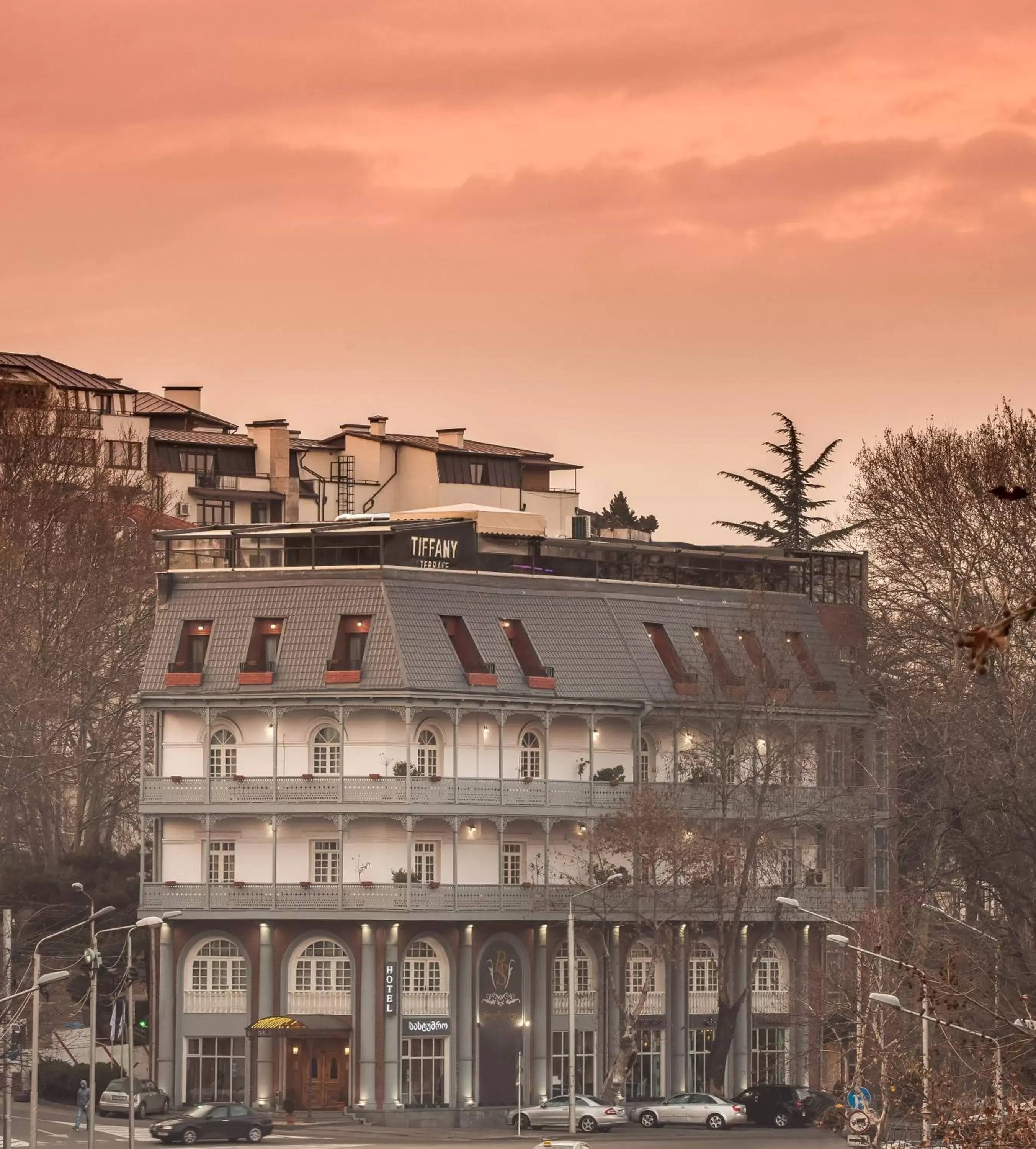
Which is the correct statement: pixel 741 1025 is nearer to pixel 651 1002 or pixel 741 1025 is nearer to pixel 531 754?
pixel 651 1002

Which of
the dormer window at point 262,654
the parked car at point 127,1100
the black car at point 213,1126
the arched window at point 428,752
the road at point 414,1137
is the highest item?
the dormer window at point 262,654

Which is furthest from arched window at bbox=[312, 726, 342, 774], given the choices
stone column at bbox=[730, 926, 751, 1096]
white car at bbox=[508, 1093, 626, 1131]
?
stone column at bbox=[730, 926, 751, 1096]

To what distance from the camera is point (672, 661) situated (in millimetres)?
113000

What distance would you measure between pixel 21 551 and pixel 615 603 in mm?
24559

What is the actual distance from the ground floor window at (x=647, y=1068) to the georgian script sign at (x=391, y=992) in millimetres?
9802

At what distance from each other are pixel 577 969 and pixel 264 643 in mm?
16986

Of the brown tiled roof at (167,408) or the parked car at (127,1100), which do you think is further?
the brown tiled roof at (167,408)

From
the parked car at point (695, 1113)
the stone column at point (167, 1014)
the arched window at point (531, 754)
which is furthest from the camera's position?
the arched window at point (531, 754)

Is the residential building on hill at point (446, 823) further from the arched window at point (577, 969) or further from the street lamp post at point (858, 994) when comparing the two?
the street lamp post at point (858, 994)

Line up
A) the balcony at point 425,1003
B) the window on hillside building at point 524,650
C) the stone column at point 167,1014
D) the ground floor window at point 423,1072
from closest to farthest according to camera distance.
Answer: the ground floor window at point 423,1072
the stone column at point 167,1014
the balcony at point 425,1003
the window on hillside building at point 524,650

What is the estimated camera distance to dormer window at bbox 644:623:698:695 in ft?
364

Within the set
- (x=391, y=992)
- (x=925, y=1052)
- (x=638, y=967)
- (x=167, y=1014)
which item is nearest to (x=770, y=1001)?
(x=638, y=967)

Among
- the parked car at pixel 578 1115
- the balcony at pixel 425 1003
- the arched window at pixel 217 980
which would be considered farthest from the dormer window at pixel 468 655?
the parked car at pixel 578 1115

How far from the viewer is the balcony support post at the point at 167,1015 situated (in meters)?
103
